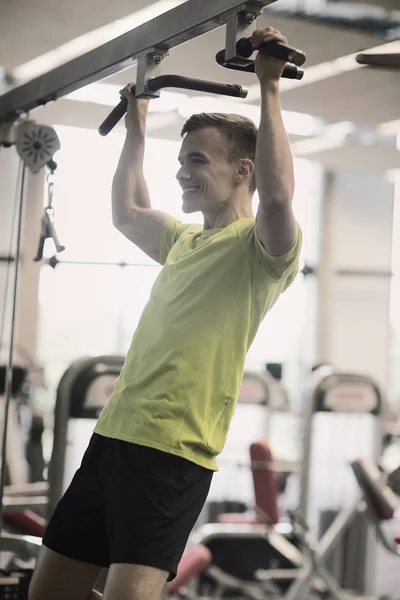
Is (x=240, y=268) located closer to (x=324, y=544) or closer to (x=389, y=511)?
(x=389, y=511)

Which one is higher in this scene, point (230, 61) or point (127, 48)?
point (127, 48)

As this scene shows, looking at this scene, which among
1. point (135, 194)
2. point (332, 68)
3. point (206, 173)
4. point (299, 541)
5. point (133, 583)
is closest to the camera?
point (133, 583)

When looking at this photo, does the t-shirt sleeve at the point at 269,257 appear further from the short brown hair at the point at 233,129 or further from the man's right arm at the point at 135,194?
the man's right arm at the point at 135,194

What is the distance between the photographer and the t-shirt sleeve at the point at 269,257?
1778 mm

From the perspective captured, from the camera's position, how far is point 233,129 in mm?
2008

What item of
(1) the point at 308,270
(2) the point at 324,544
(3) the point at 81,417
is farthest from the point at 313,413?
(1) the point at 308,270

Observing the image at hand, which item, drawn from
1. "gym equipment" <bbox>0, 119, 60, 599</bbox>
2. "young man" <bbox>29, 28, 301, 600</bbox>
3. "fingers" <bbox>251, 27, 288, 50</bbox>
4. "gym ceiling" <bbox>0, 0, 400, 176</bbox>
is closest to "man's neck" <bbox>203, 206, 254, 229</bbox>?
"young man" <bbox>29, 28, 301, 600</bbox>

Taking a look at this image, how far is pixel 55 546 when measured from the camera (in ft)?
6.38

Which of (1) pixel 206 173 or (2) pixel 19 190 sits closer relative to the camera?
(1) pixel 206 173

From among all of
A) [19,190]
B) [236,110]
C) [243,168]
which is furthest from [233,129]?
[236,110]

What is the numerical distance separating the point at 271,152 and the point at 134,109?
2.13 ft

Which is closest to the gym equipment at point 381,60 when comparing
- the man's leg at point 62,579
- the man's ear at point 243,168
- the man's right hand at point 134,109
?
the man's ear at point 243,168

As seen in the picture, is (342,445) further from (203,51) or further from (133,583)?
(133,583)

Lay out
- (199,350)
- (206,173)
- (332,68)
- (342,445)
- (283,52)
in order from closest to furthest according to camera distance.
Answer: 1. (283,52)
2. (199,350)
3. (206,173)
4. (332,68)
5. (342,445)
